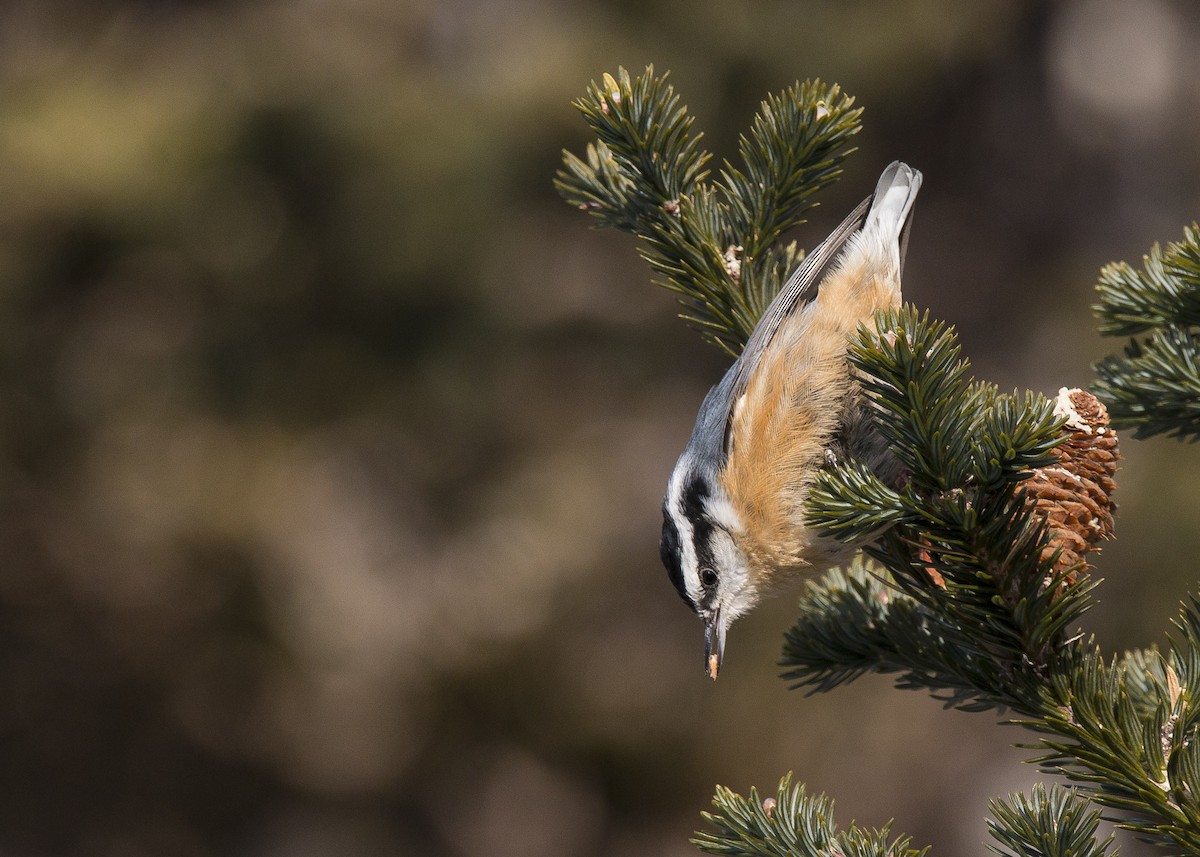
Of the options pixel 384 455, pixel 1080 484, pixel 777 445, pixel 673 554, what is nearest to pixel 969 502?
pixel 1080 484

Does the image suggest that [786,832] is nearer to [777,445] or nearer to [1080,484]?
[1080,484]

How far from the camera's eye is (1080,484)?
1456 millimetres

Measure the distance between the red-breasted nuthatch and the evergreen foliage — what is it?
278 millimetres

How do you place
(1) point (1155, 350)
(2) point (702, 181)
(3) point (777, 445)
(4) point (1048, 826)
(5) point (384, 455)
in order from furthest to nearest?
(5) point (384, 455) < (3) point (777, 445) < (2) point (702, 181) < (1) point (1155, 350) < (4) point (1048, 826)

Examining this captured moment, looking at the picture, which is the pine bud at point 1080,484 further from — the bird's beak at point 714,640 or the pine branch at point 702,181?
the bird's beak at point 714,640

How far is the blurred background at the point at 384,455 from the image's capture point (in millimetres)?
4527

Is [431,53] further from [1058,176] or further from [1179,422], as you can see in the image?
[1179,422]

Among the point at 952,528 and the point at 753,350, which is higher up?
the point at 753,350

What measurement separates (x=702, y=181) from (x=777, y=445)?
0.53 m

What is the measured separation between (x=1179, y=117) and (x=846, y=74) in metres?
2.62

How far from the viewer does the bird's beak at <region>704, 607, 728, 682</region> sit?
210 cm

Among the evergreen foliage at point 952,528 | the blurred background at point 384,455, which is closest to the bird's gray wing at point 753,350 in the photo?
the evergreen foliage at point 952,528

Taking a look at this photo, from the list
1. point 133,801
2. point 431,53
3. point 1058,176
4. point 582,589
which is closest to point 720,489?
point 582,589

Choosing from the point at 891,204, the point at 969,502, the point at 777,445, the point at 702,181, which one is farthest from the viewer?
the point at 891,204
